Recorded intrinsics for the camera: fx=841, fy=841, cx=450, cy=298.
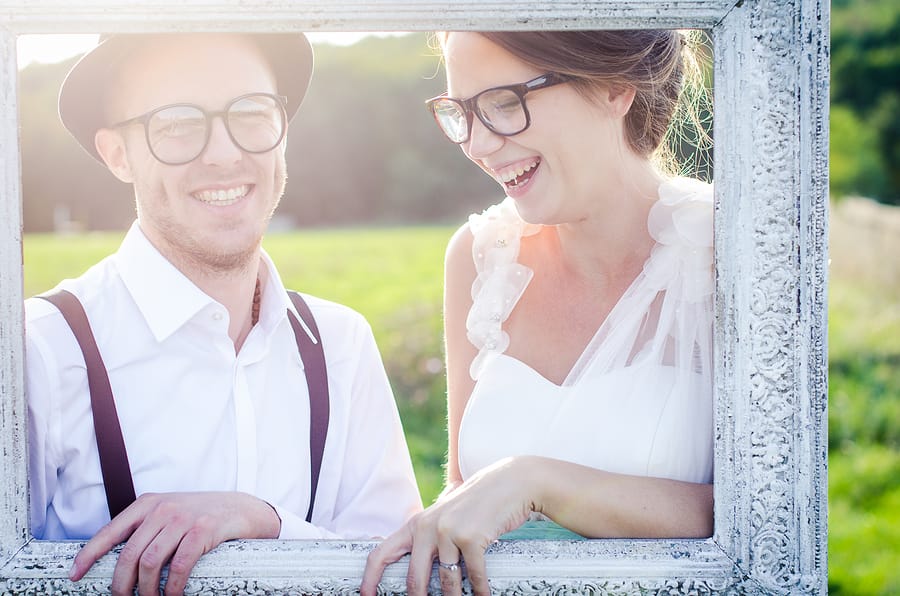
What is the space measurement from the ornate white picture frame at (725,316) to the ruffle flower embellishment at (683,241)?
287 millimetres

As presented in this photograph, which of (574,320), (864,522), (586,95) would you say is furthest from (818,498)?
(864,522)

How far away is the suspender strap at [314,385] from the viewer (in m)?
1.85

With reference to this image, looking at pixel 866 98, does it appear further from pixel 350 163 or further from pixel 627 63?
pixel 627 63

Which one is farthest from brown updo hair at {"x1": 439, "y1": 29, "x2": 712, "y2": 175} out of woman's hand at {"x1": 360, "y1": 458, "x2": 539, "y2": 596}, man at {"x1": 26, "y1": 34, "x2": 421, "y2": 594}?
woman's hand at {"x1": 360, "y1": 458, "x2": 539, "y2": 596}

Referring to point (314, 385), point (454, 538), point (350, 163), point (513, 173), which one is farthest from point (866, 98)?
point (454, 538)

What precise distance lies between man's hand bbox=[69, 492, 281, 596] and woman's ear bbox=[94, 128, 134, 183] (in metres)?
0.77

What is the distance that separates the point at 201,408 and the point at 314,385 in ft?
0.82

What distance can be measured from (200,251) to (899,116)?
17.2m

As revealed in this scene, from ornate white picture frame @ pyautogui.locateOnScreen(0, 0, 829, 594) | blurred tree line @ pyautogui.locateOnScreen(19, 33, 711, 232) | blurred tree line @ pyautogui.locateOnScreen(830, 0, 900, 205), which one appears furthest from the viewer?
blurred tree line @ pyautogui.locateOnScreen(830, 0, 900, 205)

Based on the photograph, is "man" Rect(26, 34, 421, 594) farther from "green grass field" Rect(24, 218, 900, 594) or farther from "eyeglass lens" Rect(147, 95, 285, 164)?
"green grass field" Rect(24, 218, 900, 594)

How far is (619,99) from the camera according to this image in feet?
6.36

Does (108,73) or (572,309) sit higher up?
(108,73)

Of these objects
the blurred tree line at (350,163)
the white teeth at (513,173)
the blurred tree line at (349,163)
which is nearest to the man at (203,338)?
the white teeth at (513,173)

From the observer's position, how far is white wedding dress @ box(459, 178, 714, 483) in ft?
5.65
